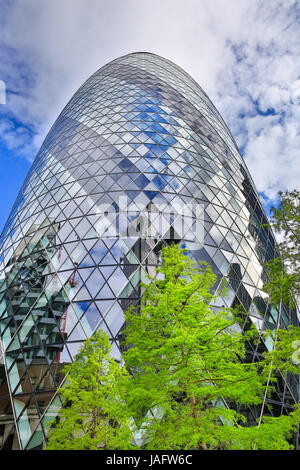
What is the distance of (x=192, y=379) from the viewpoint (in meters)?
6.46

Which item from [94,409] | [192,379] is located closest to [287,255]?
[192,379]

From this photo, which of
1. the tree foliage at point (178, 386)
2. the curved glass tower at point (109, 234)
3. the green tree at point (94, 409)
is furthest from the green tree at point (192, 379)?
the curved glass tower at point (109, 234)

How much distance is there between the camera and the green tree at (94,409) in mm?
6539

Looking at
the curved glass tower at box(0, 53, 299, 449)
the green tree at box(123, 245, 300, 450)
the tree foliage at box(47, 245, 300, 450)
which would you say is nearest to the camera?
the green tree at box(123, 245, 300, 450)

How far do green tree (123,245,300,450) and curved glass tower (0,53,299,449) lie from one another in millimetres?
4094

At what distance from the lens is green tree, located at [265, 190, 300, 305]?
7859 mm

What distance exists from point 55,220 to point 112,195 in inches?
162

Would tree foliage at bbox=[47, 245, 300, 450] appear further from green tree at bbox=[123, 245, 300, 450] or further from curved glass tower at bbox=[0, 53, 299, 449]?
curved glass tower at bbox=[0, 53, 299, 449]

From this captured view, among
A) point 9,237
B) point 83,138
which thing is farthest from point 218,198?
point 9,237

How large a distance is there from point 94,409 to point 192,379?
3148 millimetres

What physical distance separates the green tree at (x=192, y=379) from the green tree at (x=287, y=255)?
1927mm

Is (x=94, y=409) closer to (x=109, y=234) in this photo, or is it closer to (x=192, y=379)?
(x=192, y=379)

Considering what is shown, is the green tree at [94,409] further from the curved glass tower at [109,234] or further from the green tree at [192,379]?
the curved glass tower at [109,234]

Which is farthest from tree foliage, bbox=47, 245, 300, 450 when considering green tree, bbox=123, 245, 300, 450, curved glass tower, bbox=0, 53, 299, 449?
curved glass tower, bbox=0, 53, 299, 449
